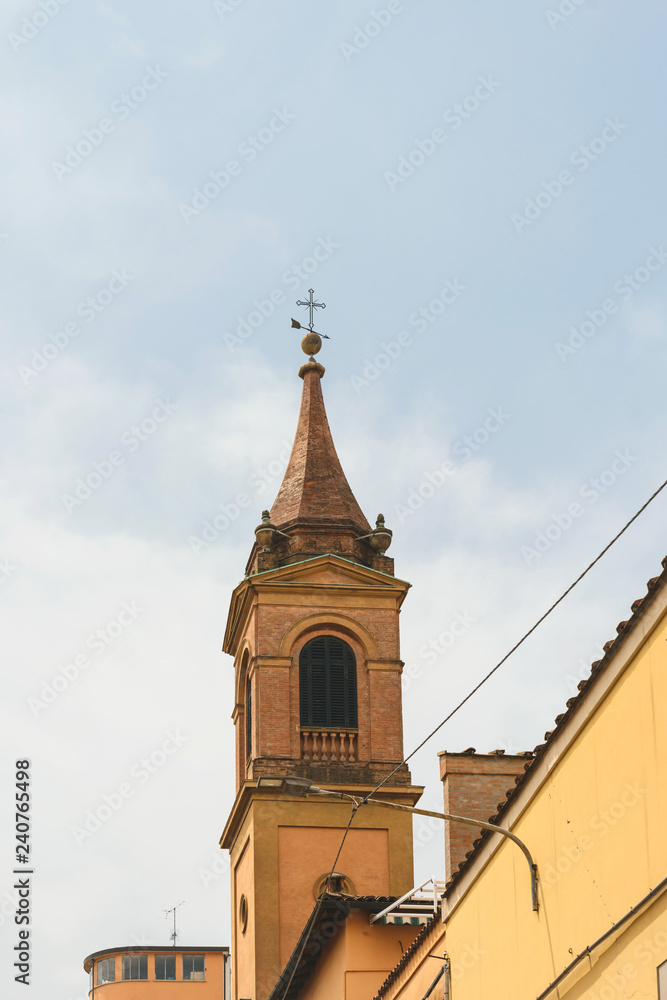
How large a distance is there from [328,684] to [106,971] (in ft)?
122

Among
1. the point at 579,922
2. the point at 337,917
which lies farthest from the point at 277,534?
the point at 579,922

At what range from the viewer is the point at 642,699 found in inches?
526

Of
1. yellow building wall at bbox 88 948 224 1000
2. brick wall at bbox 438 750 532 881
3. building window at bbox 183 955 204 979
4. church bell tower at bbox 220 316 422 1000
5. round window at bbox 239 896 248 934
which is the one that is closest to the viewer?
brick wall at bbox 438 750 532 881

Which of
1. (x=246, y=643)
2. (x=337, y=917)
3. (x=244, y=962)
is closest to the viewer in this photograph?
(x=337, y=917)

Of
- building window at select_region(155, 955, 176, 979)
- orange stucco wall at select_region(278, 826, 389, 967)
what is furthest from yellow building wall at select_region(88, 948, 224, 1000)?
orange stucco wall at select_region(278, 826, 389, 967)

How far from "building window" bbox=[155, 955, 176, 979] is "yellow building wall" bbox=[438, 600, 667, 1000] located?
178 feet

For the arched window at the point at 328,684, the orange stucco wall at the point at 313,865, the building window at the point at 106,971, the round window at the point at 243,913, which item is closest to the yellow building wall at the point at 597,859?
the orange stucco wall at the point at 313,865

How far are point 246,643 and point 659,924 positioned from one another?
26.8 m

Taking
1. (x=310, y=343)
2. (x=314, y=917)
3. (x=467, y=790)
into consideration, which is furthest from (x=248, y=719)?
(x=467, y=790)

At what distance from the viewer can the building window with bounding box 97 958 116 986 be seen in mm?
69438

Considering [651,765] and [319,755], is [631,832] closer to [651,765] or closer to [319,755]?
[651,765]

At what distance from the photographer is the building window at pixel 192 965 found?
6900 centimetres

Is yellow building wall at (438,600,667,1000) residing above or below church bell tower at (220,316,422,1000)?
below

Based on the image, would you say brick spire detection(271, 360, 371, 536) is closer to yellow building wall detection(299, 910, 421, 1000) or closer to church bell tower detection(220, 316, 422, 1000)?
church bell tower detection(220, 316, 422, 1000)
